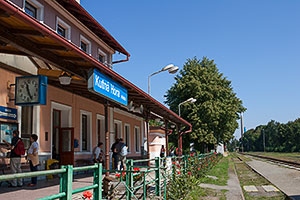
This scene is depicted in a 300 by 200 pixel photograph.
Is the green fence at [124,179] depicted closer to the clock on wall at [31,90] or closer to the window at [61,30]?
the clock on wall at [31,90]

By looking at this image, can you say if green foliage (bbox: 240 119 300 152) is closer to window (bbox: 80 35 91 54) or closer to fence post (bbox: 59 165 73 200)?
window (bbox: 80 35 91 54)

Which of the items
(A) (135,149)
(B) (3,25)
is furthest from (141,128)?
(B) (3,25)

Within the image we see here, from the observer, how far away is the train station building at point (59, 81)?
601 cm

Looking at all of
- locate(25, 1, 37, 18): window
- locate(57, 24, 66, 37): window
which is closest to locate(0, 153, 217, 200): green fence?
locate(25, 1, 37, 18): window

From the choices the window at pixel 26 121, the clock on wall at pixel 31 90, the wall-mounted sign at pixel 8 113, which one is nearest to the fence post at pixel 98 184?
the clock on wall at pixel 31 90

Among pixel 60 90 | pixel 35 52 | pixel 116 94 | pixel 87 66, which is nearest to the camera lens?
pixel 35 52

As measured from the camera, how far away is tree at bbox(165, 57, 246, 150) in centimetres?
3275

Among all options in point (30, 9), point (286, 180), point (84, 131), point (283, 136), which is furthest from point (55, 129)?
point (283, 136)

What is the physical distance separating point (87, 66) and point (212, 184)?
7.82 m

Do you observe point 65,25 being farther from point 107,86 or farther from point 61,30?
point 107,86

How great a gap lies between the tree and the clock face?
2534 cm

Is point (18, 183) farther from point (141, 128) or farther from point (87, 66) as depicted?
point (141, 128)

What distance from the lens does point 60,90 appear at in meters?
11.8

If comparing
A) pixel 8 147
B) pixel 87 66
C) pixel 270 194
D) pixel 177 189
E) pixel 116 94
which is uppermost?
pixel 87 66
